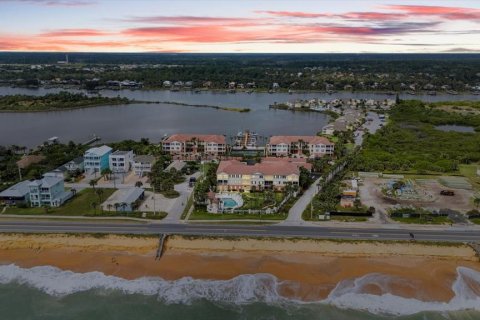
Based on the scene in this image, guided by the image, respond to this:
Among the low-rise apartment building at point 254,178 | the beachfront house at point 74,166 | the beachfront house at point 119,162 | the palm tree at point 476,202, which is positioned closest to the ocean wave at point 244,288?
the palm tree at point 476,202

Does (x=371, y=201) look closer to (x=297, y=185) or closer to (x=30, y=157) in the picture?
(x=297, y=185)

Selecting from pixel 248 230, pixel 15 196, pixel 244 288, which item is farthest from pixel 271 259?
pixel 15 196

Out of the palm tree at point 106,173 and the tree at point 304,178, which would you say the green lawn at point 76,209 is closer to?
the palm tree at point 106,173

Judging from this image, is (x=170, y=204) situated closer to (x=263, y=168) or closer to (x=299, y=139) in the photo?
(x=263, y=168)

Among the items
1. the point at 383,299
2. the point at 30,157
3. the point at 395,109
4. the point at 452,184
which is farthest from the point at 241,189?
the point at 395,109

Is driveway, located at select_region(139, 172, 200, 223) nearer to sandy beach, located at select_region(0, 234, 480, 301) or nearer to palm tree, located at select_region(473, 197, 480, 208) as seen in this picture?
sandy beach, located at select_region(0, 234, 480, 301)

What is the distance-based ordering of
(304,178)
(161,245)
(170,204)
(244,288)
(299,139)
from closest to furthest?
(244,288) < (161,245) < (170,204) < (304,178) < (299,139)

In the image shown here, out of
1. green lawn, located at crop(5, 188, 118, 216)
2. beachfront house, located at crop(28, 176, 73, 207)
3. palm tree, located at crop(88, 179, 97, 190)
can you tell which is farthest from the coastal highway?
palm tree, located at crop(88, 179, 97, 190)
